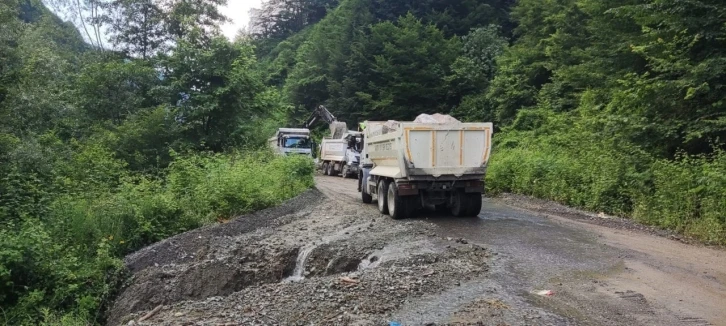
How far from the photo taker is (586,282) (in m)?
6.68

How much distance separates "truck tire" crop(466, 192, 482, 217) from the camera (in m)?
12.1

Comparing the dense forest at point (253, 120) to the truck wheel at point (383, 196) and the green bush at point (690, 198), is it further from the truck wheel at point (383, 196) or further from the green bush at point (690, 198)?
the truck wheel at point (383, 196)

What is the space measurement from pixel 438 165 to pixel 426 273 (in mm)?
4729

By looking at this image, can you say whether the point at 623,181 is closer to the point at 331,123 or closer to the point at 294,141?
the point at 331,123

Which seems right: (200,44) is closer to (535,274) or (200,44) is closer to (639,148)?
(639,148)

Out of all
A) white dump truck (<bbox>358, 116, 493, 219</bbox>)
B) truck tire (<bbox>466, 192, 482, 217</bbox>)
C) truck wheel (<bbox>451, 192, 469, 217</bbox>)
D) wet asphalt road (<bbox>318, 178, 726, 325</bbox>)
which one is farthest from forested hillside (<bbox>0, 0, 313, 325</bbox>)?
wet asphalt road (<bbox>318, 178, 726, 325</bbox>)

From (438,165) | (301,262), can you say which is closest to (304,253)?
(301,262)

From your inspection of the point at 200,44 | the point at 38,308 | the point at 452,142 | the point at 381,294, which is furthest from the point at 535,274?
the point at 200,44

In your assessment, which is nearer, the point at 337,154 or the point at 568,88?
the point at 568,88

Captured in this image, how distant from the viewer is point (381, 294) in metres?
6.02

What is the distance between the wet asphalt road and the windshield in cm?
2439

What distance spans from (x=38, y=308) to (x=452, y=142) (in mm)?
8414

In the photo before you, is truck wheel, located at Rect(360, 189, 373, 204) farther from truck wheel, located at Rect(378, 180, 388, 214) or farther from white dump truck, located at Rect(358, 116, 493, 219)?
white dump truck, located at Rect(358, 116, 493, 219)

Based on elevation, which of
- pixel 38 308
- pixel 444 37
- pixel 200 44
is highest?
pixel 444 37
